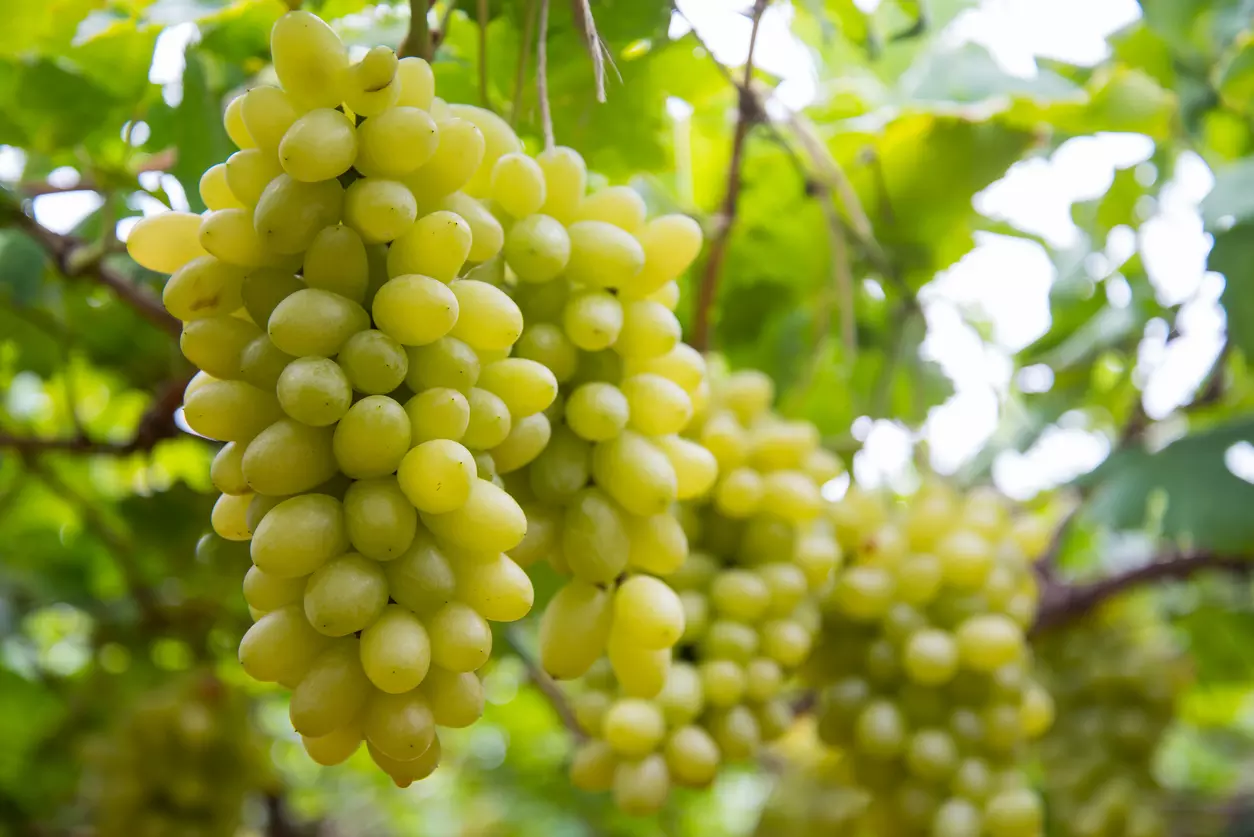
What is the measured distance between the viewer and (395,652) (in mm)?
390

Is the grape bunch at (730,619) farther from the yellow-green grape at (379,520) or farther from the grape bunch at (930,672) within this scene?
the yellow-green grape at (379,520)

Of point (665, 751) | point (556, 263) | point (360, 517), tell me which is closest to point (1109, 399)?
point (665, 751)

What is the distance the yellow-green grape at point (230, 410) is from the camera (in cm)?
42

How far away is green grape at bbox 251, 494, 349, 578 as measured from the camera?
39 cm

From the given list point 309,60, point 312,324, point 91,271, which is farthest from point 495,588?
point 91,271

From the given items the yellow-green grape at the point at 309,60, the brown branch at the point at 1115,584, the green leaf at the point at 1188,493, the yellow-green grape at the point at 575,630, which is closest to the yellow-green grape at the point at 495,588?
the yellow-green grape at the point at 575,630

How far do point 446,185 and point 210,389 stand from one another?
133 mm

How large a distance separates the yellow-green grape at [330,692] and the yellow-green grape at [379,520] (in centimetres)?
4

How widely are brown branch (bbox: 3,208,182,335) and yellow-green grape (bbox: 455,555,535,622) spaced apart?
1.70ft

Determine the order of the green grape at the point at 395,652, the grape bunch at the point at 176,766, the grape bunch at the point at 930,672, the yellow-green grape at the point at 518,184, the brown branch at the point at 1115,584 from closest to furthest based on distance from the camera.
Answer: the green grape at the point at 395,652, the yellow-green grape at the point at 518,184, the grape bunch at the point at 930,672, the grape bunch at the point at 176,766, the brown branch at the point at 1115,584

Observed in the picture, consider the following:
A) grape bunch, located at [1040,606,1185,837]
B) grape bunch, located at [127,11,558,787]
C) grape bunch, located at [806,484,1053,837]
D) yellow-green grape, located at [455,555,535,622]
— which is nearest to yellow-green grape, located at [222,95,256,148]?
grape bunch, located at [127,11,558,787]

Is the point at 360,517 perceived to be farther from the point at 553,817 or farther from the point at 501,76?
the point at 553,817

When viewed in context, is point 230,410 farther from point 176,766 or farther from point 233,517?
point 176,766

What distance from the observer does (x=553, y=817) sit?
196 cm
